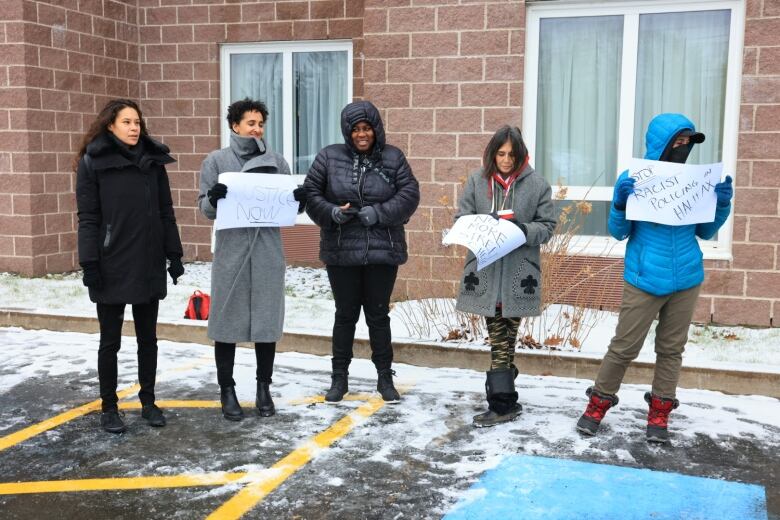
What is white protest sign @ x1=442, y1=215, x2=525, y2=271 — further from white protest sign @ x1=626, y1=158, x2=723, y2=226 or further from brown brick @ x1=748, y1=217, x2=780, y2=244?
brown brick @ x1=748, y1=217, x2=780, y2=244

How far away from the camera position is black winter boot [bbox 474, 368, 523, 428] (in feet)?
16.4

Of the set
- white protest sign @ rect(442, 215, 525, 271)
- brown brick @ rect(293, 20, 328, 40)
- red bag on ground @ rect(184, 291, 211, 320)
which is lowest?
red bag on ground @ rect(184, 291, 211, 320)

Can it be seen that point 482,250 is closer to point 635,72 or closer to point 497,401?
point 497,401

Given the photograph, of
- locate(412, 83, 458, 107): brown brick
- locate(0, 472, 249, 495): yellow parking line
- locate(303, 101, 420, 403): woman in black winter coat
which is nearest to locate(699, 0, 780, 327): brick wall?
locate(412, 83, 458, 107): brown brick

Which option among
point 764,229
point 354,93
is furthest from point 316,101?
point 764,229

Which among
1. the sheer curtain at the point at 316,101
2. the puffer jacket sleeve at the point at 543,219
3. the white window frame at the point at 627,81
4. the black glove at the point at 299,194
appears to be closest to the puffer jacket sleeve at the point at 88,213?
the black glove at the point at 299,194

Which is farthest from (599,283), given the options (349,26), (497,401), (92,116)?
(92,116)

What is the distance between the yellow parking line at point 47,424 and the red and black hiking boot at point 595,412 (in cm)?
310

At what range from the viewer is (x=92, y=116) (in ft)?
35.0

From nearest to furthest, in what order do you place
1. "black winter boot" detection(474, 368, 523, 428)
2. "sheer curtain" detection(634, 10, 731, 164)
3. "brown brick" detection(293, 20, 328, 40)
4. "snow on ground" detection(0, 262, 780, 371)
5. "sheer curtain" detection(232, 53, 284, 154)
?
"black winter boot" detection(474, 368, 523, 428)
"snow on ground" detection(0, 262, 780, 371)
"sheer curtain" detection(634, 10, 731, 164)
"brown brick" detection(293, 20, 328, 40)
"sheer curtain" detection(232, 53, 284, 154)

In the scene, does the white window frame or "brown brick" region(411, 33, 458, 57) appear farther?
"brown brick" region(411, 33, 458, 57)

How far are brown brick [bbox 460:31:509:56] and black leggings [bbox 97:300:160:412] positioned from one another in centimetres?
453

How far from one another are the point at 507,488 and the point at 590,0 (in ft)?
18.4

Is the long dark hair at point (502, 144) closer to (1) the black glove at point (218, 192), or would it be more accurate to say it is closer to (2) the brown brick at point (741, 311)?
(1) the black glove at point (218, 192)
